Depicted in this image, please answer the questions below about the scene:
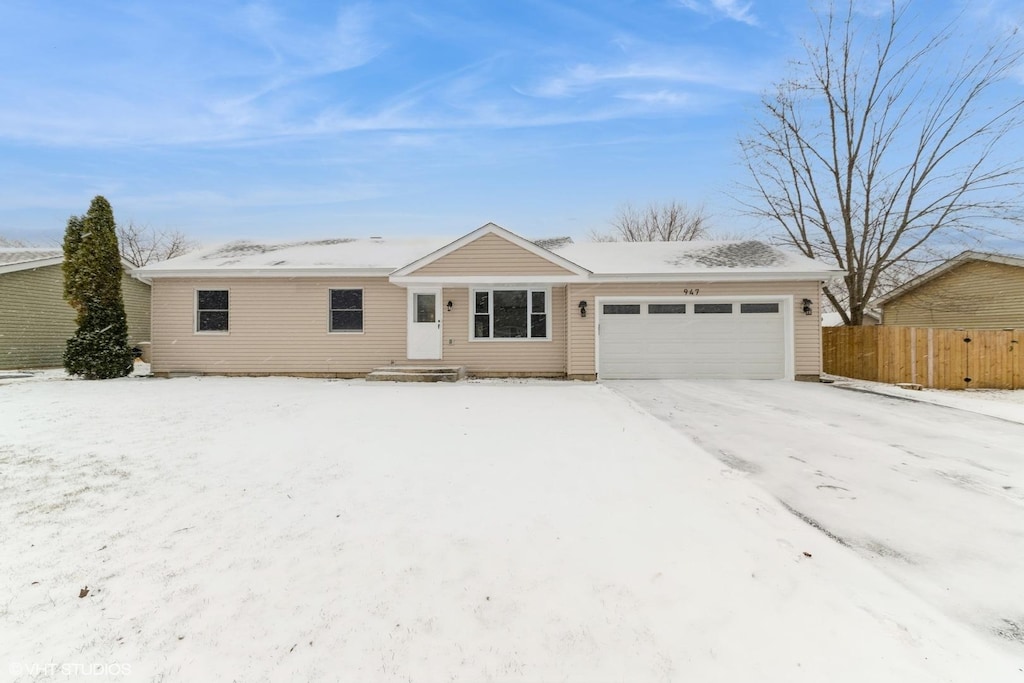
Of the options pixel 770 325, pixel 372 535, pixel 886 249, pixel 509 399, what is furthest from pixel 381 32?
pixel 886 249

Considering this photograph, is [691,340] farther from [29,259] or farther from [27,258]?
[27,258]

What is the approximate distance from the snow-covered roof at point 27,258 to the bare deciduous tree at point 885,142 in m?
26.7

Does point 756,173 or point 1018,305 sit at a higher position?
point 756,173

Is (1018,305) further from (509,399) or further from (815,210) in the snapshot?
(509,399)

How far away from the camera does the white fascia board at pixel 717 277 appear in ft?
36.7

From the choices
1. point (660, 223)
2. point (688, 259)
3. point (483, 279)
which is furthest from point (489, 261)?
point (660, 223)

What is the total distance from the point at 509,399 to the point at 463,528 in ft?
17.6

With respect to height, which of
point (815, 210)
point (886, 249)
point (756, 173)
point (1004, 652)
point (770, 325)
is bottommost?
point (1004, 652)

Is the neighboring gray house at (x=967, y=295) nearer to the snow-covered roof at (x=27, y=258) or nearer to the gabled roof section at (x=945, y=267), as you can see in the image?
the gabled roof section at (x=945, y=267)

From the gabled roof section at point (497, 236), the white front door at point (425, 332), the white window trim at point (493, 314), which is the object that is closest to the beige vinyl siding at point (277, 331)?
the white front door at point (425, 332)

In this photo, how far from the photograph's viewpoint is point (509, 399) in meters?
8.49

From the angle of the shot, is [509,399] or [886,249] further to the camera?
[886,249]

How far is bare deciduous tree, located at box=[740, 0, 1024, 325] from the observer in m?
14.9

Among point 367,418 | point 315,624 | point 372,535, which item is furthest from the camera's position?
point 367,418
